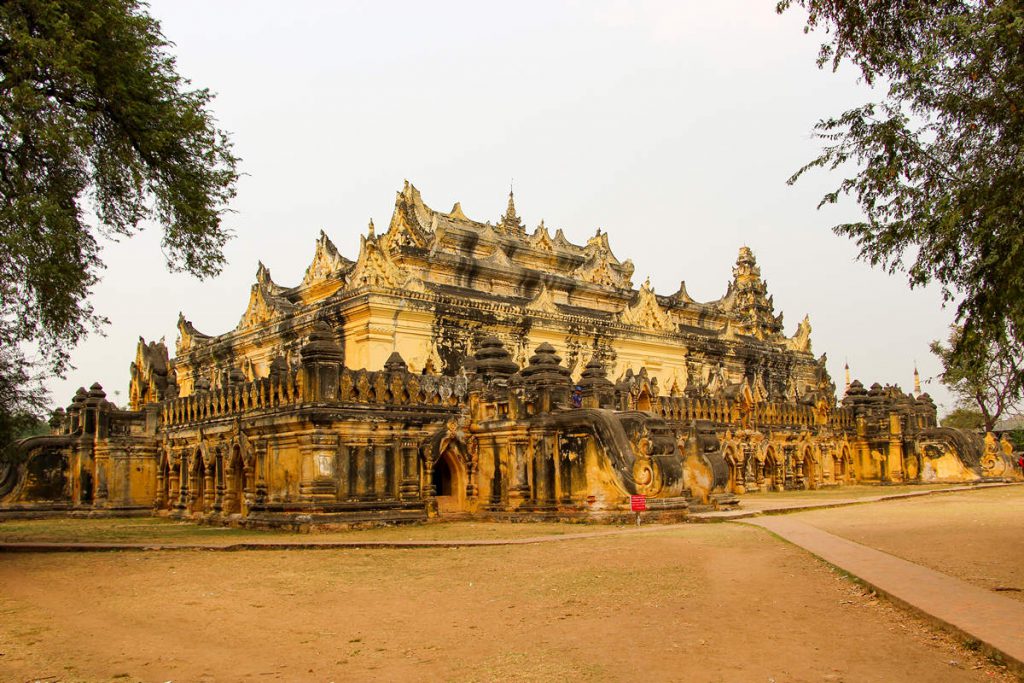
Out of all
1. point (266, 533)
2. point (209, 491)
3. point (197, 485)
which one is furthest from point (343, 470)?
point (197, 485)

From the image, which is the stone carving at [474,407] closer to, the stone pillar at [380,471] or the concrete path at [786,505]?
the stone pillar at [380,471]

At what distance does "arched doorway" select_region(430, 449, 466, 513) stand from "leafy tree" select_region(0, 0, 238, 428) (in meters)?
8.08

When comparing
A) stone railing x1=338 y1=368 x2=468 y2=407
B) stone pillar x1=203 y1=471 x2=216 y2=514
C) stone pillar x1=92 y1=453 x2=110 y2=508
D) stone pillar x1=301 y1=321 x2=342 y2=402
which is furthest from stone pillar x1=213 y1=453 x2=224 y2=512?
stone pillar x1=92 y1=453 x2=110 y2=508

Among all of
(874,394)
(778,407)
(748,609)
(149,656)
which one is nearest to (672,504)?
(748,609)

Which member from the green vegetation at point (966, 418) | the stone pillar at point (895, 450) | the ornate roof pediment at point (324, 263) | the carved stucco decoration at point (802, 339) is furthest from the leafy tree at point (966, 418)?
the ornate roof pediment at point (324, 263)

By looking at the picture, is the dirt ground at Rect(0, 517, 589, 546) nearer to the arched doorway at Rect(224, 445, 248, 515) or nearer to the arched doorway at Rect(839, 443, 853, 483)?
the arched doorway at Rect(224, 445, 248, 515)

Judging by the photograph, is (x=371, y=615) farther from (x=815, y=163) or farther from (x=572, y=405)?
(x=572, y=405)

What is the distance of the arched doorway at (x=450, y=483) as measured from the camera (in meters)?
23.6

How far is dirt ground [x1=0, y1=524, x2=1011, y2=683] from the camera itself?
7.52 metres

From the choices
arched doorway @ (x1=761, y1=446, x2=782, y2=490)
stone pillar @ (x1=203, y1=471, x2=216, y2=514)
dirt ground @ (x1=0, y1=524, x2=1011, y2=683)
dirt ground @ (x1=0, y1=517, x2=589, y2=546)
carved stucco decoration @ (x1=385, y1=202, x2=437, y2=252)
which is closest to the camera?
dirt ground @ (x1=0, y1=524, x2=1011, y2=683)

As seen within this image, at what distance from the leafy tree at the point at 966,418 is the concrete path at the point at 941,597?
188 feet

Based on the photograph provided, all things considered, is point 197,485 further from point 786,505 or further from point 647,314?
point 647,314

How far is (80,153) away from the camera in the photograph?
1697cm

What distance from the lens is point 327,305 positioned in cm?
3597
